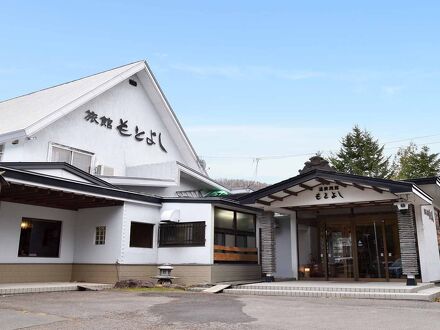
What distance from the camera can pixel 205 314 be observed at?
24.0 feet

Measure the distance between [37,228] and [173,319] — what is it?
8488 mm

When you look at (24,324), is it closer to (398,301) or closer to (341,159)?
(398,301)

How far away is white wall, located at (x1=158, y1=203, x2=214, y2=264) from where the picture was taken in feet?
44.7

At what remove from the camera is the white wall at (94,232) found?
1348 centimetres

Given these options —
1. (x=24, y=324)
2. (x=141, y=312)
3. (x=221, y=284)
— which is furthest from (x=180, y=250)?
(x=24, y=324)

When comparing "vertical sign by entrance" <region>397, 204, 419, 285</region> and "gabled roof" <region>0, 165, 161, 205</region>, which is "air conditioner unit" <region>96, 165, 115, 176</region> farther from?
"vertical sign by entrance" <region>397, 204, 419, 285</region>

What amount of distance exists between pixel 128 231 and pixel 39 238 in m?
2.79

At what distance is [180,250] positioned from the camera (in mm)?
14016

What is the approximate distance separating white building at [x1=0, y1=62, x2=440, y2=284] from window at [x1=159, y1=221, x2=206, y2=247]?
1.3 inches

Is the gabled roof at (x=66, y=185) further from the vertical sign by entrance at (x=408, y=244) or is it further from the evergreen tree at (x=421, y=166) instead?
the evergreen tree at (x=421, y=166)

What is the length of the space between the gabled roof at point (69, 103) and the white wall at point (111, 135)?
1.40ft

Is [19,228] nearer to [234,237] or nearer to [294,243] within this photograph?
[234,237]

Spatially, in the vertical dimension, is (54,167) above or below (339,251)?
above

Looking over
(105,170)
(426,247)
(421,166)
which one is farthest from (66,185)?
(421,166)
